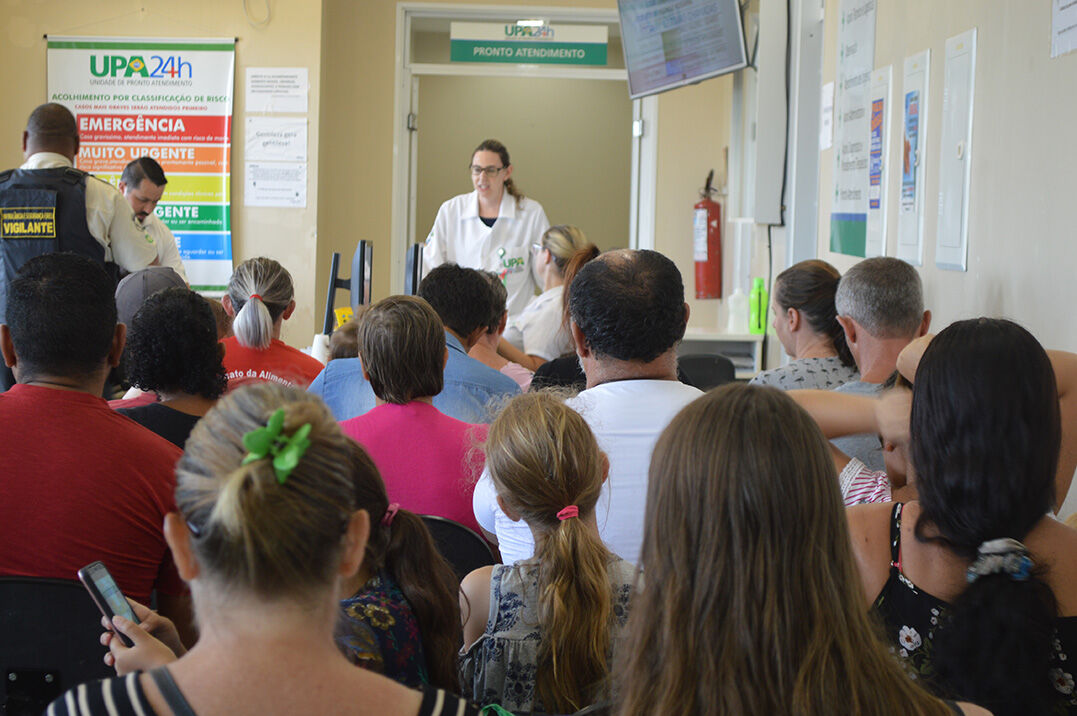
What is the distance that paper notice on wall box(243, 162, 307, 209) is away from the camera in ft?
22.7

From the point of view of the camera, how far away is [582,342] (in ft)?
7.57

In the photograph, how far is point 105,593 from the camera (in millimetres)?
1258

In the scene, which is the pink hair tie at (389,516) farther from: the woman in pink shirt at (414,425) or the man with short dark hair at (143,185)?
the man with short dark hair at (143,185)

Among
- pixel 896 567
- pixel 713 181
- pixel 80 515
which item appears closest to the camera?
pixel 896 567

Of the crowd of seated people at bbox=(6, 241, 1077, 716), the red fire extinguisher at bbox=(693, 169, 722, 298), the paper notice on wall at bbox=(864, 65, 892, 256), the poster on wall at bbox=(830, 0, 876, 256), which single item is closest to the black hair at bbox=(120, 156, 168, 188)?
the crowd of seated people at bbox=(6, 241, 1077, 716)

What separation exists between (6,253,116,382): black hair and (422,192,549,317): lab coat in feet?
12.8

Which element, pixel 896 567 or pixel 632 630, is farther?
pixel 896 567

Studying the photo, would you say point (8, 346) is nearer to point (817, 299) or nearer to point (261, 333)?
point (261, 333)

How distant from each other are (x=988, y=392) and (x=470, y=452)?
1018 mm

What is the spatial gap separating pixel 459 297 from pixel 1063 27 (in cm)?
177

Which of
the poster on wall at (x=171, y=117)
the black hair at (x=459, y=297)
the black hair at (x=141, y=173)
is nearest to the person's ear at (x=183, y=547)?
the black hair at (x=459, y=297)

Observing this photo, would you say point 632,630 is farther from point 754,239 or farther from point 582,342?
point 754,239

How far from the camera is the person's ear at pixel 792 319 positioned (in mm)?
3064

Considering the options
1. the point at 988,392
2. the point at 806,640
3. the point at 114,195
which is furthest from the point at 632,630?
the point at 114,195
